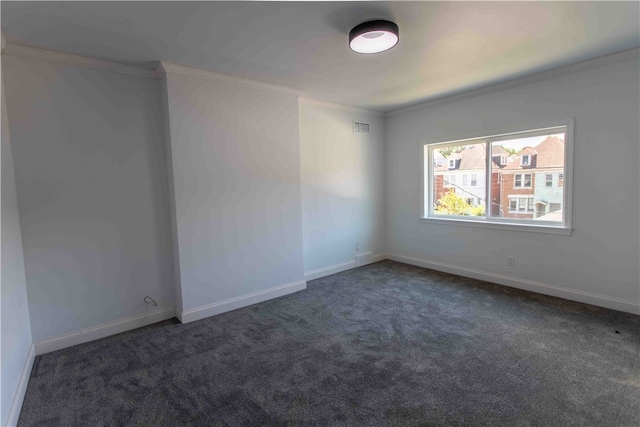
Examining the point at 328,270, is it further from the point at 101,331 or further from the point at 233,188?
the point at 101,331

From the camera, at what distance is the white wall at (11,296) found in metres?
1.90

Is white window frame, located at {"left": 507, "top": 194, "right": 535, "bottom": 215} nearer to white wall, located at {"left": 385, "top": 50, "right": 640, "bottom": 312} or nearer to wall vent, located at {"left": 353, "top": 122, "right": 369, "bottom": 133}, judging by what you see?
white wall, located at {"left": 385, "top": 50, "right": 640, "bottom": 312}

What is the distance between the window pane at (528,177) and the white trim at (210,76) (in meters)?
2.87

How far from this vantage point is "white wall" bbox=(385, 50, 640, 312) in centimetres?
315

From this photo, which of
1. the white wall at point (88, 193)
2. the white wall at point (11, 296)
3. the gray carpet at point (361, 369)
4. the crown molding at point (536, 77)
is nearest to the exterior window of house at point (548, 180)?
the crown molding at point (536, 77)

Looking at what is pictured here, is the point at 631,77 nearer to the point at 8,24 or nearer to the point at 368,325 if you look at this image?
the point at 368,325

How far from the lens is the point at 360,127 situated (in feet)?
16.6

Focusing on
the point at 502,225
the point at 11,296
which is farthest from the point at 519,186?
the point at 11,296

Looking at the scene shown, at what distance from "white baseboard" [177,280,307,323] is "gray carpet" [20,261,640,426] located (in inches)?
4.4

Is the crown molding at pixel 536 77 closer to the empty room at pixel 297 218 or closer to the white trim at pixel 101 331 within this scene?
the empty room at pixel 297 218

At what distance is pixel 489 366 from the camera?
2.39 meters

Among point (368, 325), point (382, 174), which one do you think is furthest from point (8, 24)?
point (382, 174)

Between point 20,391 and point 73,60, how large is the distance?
8.55 ft

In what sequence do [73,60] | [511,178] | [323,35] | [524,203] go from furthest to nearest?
[511,178]
[524,203]
[73,60]
[323,35]
